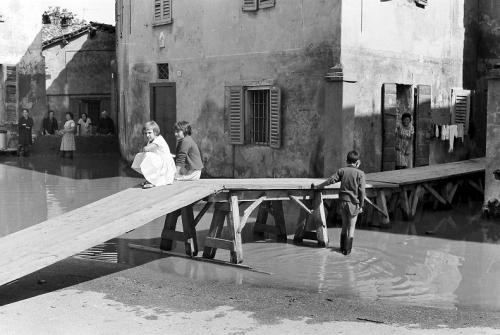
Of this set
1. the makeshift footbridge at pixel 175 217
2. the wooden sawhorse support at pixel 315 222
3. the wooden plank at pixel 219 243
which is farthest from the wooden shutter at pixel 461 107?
the wooden plank at pixel 219 243

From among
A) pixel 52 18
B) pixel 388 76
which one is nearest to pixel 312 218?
pixel 388 76

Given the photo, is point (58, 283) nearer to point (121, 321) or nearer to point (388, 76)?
point (121, 321)

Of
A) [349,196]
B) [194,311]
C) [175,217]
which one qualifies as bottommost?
[194,311]

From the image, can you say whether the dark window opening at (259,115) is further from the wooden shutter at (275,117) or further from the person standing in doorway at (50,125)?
the person standing in doorway at (50,125)

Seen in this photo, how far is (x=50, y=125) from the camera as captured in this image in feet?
82.6

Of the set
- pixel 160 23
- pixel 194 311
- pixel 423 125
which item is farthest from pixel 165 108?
pixel 194 311

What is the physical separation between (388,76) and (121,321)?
34.0 ft

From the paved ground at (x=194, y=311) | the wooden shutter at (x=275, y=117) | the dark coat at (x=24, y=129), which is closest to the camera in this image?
the paved ground at (x=194, y=311)

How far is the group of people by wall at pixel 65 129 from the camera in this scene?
75.2ft

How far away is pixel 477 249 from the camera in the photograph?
9.87m

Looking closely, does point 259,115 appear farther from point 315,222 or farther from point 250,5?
point 315,222

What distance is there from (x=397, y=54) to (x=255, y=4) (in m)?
3.35

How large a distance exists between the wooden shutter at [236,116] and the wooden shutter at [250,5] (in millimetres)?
1792

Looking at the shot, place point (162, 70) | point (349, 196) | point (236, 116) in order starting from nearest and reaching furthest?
point (349, 196) → point (236, 116) → point (162, 70)
